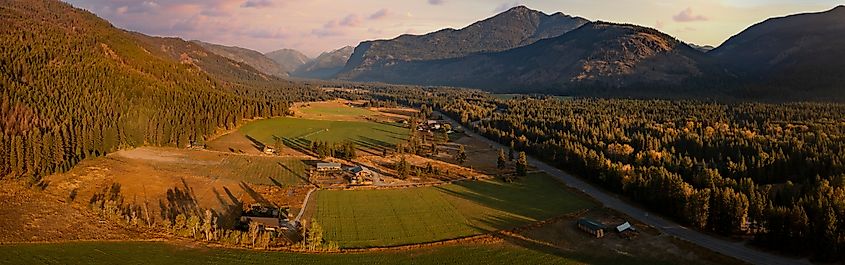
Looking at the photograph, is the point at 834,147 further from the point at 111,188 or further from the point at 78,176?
the point at 78,176

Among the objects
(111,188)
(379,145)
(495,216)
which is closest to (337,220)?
(495,216)

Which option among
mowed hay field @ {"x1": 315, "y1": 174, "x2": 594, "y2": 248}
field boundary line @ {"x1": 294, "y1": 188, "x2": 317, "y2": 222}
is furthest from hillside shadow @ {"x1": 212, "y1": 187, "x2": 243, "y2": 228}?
mowed hay field @ {"x1": 315, "y1": 174, "x2": 594, "y2": 248}

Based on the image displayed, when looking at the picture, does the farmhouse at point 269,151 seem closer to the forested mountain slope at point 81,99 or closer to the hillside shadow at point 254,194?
the forested mountain slope at point 81,99

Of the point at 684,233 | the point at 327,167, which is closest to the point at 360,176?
the point at 327,167

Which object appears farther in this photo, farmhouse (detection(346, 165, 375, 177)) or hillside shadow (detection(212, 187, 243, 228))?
farmhouse (detection(346, 165, 375, 177))

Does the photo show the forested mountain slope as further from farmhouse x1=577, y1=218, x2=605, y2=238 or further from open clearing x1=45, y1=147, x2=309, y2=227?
farmhouse x1=577, y1=218, x2=605, y2=238

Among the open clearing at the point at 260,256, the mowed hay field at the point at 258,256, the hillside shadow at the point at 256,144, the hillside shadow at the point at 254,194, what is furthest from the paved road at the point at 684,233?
the hillside shadow at the point at 256,144

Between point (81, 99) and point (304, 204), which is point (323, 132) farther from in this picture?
point (304, 204)
